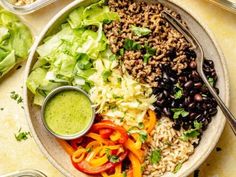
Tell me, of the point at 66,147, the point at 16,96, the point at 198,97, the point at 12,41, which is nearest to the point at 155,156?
the point at 198,97

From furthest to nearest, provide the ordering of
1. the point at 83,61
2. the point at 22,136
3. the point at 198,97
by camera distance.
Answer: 1. the point at 22,136
2. the point at 83,61
3. the point at 198,97

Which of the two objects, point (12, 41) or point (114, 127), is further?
point (12, 41)

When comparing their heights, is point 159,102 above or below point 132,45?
below

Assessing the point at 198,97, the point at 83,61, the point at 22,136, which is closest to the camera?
the point at 198,97

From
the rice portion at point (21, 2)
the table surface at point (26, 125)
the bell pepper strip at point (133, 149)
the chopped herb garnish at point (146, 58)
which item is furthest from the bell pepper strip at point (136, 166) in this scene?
the rice portion at point (21, 2)

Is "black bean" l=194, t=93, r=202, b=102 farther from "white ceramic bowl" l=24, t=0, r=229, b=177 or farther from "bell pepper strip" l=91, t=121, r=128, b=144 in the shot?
"bell pepper strip" l=91, t=121, r=128, b=144

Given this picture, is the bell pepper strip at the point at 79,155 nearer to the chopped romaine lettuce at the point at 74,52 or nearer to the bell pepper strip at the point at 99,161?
the bell pepper strip at the point at 99,161

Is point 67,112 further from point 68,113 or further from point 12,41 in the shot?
point 12,41

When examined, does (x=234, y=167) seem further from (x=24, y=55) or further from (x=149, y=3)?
(x=24, y=55)

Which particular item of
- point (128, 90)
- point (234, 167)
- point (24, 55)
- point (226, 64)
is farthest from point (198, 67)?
point (24, 55)
